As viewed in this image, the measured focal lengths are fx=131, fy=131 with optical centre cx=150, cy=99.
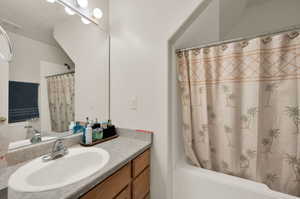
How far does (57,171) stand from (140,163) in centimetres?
58

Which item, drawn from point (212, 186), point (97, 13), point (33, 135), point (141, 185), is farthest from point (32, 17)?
point (212, 186)

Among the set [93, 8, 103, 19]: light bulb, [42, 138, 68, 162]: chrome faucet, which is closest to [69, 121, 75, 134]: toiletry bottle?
[42, 138, 68, 162]: chrome faucet

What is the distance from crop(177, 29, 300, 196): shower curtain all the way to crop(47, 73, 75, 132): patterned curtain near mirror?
1.04m

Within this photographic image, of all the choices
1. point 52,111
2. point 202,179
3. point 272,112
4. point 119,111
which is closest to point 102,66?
point 119,111

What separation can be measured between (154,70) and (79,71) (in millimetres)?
724

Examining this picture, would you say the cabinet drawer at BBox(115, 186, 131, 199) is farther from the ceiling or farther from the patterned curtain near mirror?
the ceiling

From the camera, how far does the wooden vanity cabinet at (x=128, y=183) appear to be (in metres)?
0.72

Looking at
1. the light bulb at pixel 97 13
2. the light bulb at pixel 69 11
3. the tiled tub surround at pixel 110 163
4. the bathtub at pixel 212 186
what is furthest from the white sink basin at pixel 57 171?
the light bulb at pixel 97 13

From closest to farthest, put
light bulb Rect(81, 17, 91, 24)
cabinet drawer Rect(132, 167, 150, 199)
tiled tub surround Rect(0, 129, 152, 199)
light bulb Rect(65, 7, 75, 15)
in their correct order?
tiled tub surround Rect(0, 129, 152, 199)
cabinet drawer Rect(132, 167, 150, 199)
light bulb Rect(65, 7, 75, 15)
light bulb Rect(81, 17, 91, 24)

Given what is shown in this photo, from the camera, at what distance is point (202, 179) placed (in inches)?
44.0

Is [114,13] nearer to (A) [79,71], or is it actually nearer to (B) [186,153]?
(A) [79,71]

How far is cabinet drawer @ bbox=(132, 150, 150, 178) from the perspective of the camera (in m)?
1.00

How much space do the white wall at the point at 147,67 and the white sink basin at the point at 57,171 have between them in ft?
1.55

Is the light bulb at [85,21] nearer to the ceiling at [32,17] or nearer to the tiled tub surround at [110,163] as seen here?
the ceiling at [32,17]
